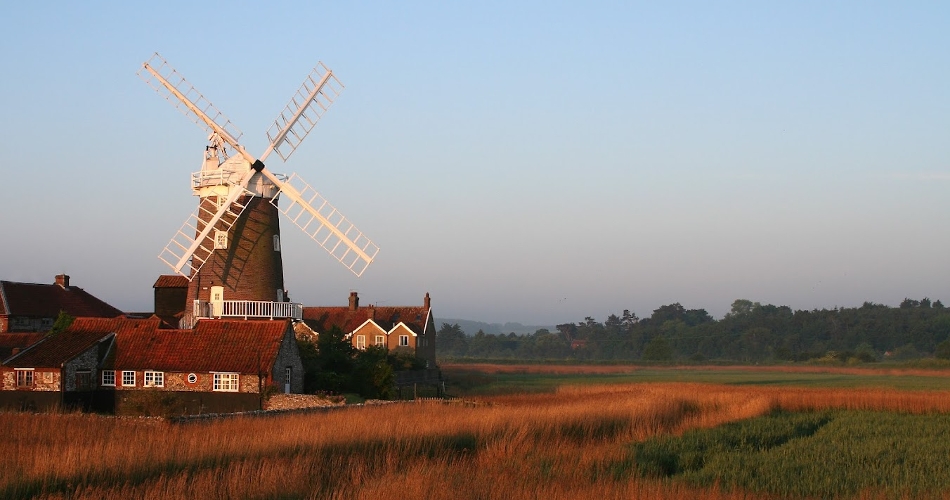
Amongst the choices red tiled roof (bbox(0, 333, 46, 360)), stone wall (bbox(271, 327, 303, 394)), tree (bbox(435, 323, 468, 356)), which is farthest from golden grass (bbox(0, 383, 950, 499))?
tree (bbox(435, 323, 468, 356))

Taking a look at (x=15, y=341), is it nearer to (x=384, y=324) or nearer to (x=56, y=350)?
(x=56, y=350)

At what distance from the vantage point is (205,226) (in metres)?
36.4

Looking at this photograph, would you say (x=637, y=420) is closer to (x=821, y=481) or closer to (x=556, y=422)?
(x=556, y=422)

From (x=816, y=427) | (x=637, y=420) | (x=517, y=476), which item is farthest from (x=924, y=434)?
(x=517, y=476)

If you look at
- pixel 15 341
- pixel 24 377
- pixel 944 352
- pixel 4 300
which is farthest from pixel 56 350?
pixel 944 352

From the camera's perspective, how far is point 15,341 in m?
36.0

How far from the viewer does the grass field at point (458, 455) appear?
14.2 metres

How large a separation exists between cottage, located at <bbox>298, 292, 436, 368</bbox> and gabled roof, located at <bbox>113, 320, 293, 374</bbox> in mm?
23475

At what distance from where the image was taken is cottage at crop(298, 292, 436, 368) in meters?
60.6

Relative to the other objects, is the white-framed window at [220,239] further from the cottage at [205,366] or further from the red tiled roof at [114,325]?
the red tiled roof at [114,325]

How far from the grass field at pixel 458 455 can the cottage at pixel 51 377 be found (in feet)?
30.2

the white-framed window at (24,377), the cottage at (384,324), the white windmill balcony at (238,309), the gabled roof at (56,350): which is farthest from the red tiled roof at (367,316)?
the white-framed window at (24,377)

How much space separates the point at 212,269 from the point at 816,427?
2104cm

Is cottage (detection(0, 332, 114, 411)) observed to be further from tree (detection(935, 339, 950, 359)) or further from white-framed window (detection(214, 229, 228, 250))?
tree (detection(935, 339, 950, 359))
